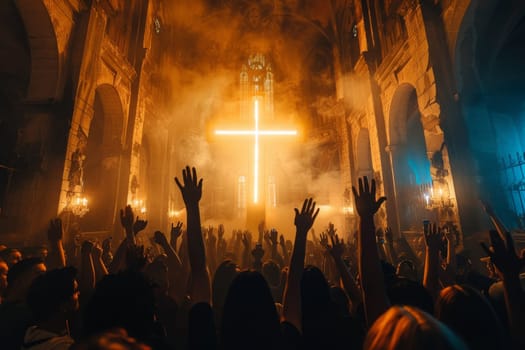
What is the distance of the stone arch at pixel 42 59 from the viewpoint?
5.96m

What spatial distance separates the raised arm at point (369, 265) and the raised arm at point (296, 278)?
39 cm

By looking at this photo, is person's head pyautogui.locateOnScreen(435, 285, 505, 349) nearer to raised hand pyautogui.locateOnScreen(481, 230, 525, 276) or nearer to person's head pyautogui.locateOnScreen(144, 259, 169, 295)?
raised hand pyautogui.locateOnScreen(481, 230, 525, 276)

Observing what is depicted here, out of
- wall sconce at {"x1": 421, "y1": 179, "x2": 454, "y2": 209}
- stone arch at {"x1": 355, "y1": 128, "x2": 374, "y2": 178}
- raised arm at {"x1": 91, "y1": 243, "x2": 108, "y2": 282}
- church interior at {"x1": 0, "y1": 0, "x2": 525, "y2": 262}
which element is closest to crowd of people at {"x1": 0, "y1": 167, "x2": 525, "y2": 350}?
raised arm at {"x1": 91, "y1": 243, "x2": 108, "y2": 282}

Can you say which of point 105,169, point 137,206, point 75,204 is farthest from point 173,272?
point 137,206

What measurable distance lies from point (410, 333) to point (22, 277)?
272 cm

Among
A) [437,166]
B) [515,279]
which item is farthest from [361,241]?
[437,166]

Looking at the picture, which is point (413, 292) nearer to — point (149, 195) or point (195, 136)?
point (149, 195)

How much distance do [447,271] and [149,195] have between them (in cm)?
1223

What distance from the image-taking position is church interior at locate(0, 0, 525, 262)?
5.79m

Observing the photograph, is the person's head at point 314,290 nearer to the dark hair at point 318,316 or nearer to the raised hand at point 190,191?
the dark hair at point 318,316

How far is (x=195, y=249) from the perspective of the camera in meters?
Answer: 1.85

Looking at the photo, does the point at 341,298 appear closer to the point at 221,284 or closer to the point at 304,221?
the point at 304,221

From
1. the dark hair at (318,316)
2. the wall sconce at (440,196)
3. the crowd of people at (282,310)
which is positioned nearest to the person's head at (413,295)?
the crowd of people at (282,310)

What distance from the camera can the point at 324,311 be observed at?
1429 mm
